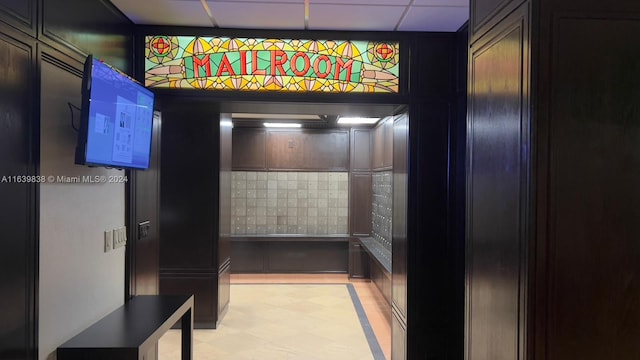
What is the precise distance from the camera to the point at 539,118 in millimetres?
1421

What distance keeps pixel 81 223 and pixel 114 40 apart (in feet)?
3.66

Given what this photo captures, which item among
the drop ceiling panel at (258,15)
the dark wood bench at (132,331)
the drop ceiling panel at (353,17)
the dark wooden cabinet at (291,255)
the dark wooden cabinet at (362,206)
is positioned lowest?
the dark wooden cabinet at (291,255)

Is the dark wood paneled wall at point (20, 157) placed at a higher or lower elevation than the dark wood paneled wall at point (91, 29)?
lower

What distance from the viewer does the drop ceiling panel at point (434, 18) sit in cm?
263

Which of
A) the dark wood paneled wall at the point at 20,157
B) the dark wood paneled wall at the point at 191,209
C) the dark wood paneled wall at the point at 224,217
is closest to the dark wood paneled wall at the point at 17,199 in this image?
the dark wood paneled wall at the point at 20,157

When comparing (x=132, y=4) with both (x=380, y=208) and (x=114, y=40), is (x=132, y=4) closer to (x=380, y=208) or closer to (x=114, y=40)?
(x=114, y=40)

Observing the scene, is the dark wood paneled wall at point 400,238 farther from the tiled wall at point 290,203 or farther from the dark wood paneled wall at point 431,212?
the tiled wall at point 290,203

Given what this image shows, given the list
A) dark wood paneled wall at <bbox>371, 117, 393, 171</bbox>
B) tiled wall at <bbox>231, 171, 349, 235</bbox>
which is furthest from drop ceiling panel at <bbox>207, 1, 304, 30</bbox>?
tiled wall at <bbox>231, 171, 349, 235</bbox>

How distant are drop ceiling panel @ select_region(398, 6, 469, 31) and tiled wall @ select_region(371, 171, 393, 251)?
90.5 inches

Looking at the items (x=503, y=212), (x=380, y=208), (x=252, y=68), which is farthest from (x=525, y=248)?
(x=380, y=208)

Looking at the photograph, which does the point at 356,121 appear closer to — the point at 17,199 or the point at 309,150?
the point at 309,150

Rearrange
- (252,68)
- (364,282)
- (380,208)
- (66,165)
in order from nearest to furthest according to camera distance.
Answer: (66,165) → (252,68) → (380,208) → (364,282)

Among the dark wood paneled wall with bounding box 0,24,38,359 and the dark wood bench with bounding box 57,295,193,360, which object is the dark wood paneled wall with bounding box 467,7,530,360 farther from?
the dark wood paneled wall with bounding box 0,24,38,359

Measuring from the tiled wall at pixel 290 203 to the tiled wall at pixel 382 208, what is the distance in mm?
650
